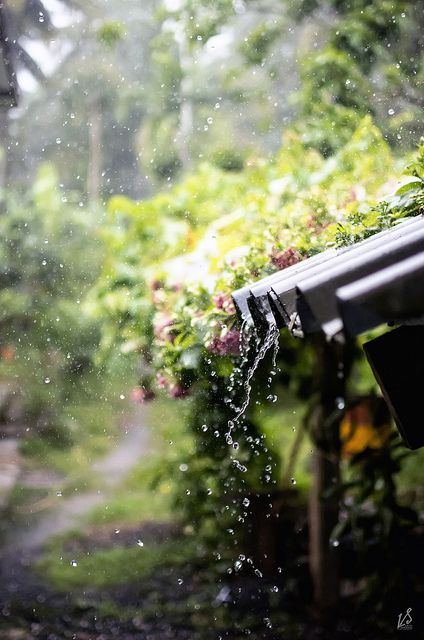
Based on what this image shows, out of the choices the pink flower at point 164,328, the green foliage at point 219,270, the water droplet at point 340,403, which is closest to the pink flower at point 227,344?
the green foliage at point 219,270

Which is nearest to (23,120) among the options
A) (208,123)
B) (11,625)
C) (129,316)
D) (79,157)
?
(79,157)

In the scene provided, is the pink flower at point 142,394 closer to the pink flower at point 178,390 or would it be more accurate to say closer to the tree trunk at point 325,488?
the pink flower at point 178,390

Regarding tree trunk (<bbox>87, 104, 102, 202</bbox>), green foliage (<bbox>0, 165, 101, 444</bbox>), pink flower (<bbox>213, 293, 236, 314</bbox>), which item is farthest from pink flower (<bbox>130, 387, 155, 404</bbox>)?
tree trunk (<bbox>87, 104, 102, 202</bbox>)

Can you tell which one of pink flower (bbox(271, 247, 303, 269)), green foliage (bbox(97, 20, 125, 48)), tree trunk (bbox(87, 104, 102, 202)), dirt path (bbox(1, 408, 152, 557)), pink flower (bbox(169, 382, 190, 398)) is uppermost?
green foliage (bbox(97, 20, 125, 48))

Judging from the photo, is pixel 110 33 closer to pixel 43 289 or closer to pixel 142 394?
pixel 43 289

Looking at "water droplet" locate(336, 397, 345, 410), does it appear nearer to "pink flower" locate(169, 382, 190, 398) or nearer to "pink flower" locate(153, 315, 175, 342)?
"pink flower" locate(169, 382, 190, 398)

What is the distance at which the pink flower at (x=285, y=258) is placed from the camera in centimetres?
266

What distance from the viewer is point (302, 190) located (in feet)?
10.7

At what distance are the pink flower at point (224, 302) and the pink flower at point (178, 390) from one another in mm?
475

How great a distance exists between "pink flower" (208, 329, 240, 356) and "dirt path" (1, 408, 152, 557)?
1.60 m

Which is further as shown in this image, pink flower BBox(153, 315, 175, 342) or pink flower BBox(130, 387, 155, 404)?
pink flower BBox(130, 387, 155, 404)

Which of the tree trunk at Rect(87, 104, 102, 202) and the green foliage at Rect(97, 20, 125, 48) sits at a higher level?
the green foliage at Rect(97, 20, 125, 48)

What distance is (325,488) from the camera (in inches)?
133

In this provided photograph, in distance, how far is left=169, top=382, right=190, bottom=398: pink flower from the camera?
2.97m
